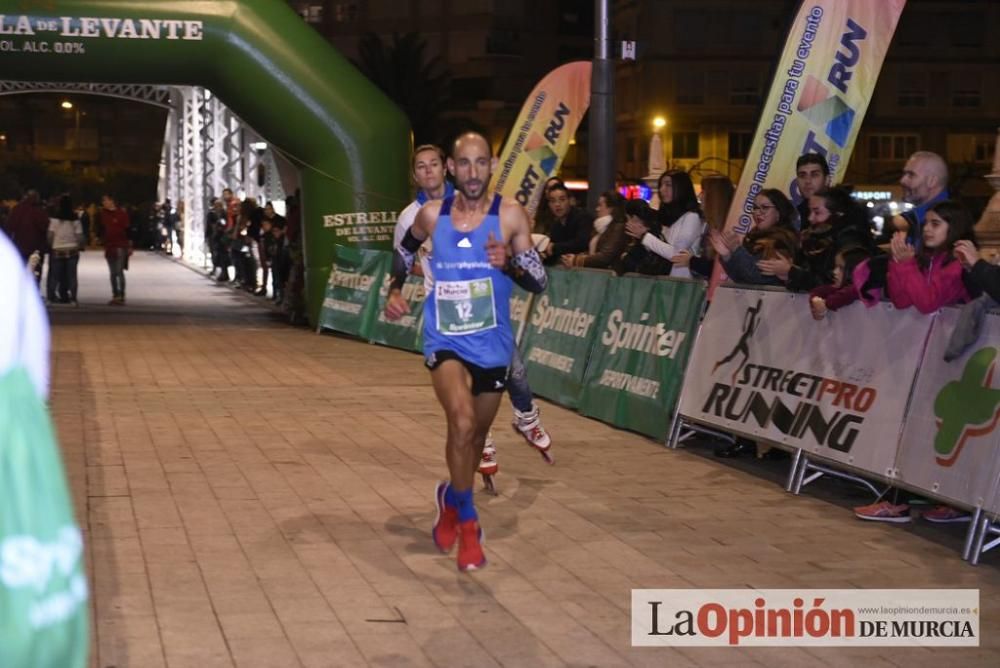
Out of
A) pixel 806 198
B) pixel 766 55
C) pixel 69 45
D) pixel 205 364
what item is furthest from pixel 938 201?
pixel 766 55

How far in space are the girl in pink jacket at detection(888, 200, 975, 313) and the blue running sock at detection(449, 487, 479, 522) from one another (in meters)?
2.62

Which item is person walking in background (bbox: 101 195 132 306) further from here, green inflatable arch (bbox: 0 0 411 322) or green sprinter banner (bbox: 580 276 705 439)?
green sprinter banner (bbox: 580 276 705 439)

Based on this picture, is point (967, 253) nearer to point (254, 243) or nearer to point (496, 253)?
point (496, 253)

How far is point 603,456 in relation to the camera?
10.3 m

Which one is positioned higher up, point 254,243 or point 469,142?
point 469,142

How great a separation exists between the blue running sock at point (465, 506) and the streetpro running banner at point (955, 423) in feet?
7.64

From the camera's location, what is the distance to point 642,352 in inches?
445

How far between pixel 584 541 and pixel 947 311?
7.12ft

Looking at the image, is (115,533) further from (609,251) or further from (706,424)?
(609,251)

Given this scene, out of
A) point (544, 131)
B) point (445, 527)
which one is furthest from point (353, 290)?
point (445, 527)

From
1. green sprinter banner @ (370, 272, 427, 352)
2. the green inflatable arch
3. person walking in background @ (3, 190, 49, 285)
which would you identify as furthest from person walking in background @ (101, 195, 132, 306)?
green sprinter banner @ (370, 272, 427, 352)

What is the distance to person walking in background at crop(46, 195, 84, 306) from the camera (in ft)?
81.3

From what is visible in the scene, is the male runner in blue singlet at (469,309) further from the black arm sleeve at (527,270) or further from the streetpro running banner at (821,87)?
the streetpro running banner at (821,87)

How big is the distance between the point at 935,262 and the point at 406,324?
10411 mm
